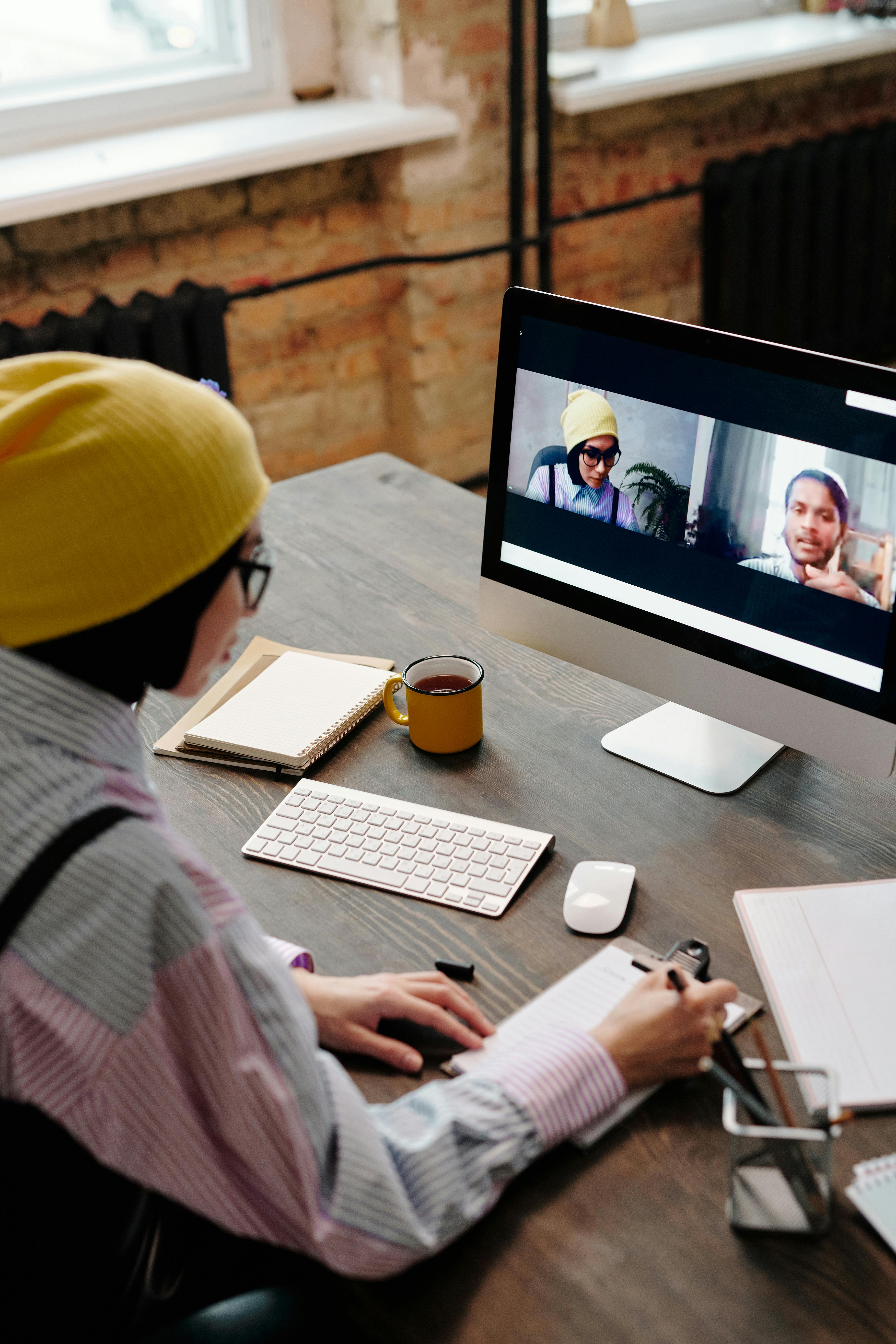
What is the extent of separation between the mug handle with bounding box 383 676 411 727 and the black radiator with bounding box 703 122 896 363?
2.58m

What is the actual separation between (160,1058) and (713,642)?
2.27ft

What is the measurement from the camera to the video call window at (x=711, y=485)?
109 cm

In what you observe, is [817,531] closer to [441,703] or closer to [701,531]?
[701,531]

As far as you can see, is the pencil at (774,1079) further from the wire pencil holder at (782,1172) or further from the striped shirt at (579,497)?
the striped shirt at (579,497)

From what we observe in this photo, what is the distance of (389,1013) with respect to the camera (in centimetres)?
98

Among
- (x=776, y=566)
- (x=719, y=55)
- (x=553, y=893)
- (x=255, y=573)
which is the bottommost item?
(x=553, y=893)

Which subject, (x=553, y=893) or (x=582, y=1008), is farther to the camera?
(x=553, y=893)

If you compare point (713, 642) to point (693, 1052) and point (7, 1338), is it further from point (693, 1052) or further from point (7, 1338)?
point (7, 1338)

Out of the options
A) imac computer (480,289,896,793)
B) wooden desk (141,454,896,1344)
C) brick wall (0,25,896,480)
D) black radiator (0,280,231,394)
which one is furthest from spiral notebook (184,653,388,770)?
brick wall (0,25,896,480)

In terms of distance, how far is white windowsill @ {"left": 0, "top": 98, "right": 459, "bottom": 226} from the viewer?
2.48 meters

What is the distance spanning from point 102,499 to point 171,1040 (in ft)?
1.12

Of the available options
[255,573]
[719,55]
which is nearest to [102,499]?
[255,573]

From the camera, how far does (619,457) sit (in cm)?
124

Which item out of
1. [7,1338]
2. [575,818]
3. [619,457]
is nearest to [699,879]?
[575,818]
